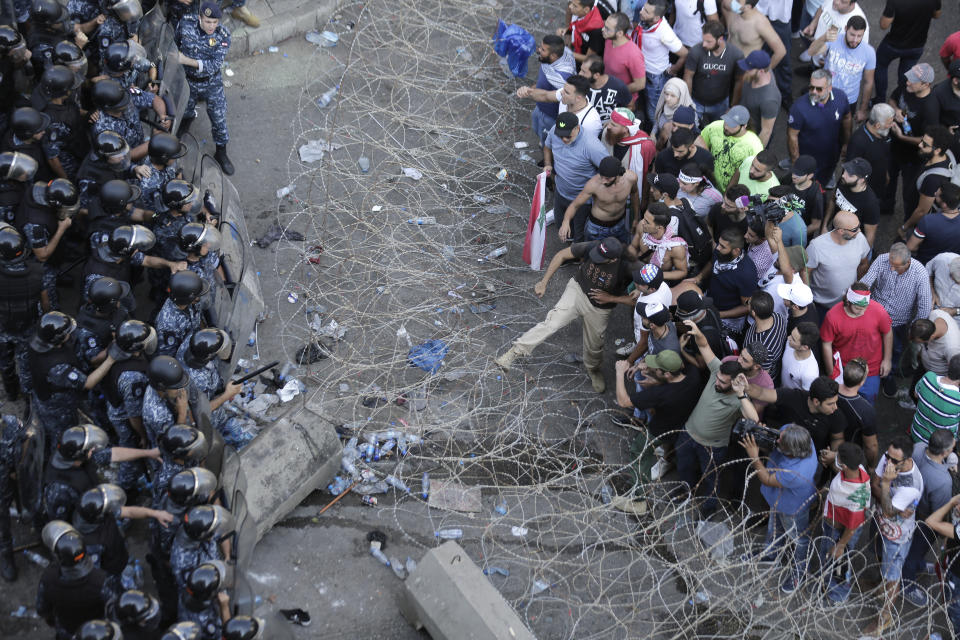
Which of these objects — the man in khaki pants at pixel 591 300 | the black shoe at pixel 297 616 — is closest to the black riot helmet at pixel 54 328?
the black shoe at pixel 297 616

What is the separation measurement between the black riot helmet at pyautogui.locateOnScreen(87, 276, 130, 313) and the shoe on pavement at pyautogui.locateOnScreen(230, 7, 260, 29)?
5247 millimetres

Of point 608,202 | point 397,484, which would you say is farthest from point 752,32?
point 397,484

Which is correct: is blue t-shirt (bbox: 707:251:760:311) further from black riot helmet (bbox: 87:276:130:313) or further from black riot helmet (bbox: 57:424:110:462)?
black riot helmet (bbox: 57:424:110:462)

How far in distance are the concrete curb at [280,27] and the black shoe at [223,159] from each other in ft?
6.04

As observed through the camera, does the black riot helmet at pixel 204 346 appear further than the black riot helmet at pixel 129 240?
No

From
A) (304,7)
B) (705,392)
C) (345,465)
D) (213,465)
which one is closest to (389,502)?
(345,465)

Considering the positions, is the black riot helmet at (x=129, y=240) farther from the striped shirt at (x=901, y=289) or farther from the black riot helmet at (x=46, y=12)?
the striped shirt at (x=901, y=289)

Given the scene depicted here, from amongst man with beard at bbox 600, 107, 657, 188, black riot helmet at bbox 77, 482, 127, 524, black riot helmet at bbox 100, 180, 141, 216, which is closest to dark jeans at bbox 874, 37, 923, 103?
man with beard at bbox 600, 107, 657, 188

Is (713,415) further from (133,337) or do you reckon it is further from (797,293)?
(133,337)

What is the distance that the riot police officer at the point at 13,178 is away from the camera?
696 centimetres

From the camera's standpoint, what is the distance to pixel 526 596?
659cm

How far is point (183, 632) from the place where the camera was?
5.05 metres

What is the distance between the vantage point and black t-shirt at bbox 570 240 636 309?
7465 mm

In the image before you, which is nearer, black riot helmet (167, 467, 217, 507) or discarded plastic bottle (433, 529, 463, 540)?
black riot helmet (167, 467, 217, 507)
